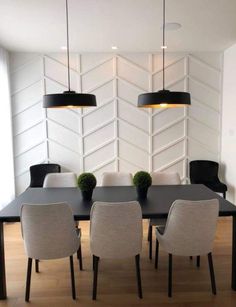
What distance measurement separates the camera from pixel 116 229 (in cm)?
233

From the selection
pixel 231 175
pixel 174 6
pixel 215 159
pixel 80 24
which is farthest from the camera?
pixel 215 159

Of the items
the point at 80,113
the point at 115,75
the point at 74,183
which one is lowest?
the point at 74,183

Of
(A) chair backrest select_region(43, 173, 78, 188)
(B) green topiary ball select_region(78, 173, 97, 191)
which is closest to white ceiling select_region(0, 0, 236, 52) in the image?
(B) green topiary ball select_region(78, 173, 97, 191)

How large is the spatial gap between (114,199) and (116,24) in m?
2.16

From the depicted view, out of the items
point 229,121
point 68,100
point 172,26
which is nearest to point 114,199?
point 68,100

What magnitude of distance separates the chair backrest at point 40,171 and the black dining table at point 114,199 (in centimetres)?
142

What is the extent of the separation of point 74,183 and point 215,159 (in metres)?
2.73

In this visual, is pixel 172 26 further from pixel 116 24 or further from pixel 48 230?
pixel 48 230

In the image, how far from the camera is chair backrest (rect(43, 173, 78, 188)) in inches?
145

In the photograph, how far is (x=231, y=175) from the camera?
473cm

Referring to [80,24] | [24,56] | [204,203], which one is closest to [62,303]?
[204,203]

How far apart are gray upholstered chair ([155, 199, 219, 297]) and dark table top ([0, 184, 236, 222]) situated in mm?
116

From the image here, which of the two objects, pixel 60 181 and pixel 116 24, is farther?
pixel 60 181

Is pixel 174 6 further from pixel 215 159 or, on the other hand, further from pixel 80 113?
pixel 215 159
